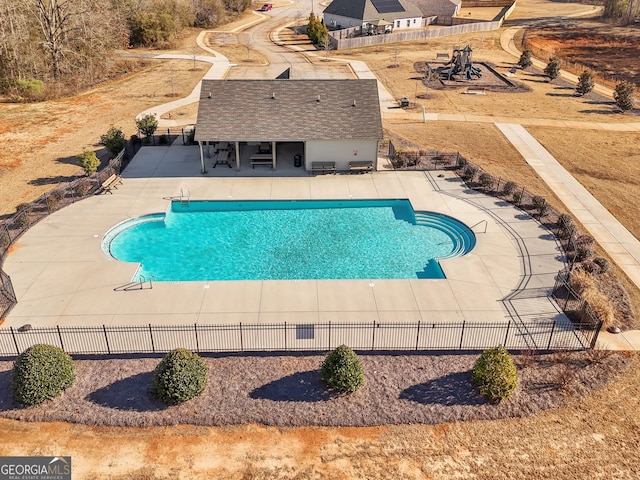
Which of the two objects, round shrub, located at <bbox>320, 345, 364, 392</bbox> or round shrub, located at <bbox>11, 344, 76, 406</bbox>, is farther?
round shrub, located at <bbox>320, 345, 364, 392</bbox>

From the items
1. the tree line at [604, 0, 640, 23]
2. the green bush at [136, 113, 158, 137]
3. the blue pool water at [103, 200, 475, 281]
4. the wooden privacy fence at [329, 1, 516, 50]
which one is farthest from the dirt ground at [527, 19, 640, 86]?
the green bush at [136, 113, 158, 137]

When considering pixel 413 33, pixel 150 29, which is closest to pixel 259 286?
pixel 150 29

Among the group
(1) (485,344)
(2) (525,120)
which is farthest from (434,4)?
(1) (485,344)

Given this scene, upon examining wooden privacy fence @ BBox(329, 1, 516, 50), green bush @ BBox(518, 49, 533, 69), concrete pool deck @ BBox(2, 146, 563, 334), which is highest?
wooden privacy fence @ BBox(329, 1, 516, 50)

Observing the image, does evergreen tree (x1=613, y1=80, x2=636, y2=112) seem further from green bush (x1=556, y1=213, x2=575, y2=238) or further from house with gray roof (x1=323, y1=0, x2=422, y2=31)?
house with gray roof (x1=323, y1=0, x2=422, y2=31)

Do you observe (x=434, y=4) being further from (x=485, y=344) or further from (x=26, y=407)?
(x=26, y=407)

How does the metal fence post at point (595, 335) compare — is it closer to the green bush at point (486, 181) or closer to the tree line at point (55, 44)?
the green bush at point (486, 181)

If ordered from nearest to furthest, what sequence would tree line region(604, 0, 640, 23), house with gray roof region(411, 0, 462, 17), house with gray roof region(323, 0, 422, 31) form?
house with gray roof region(323, 0, 422, 31), tree line region(604, 0, 640, 23), house with gray roof region(411, 0, 462, 17)

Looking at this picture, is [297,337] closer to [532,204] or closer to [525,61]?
[532,204]

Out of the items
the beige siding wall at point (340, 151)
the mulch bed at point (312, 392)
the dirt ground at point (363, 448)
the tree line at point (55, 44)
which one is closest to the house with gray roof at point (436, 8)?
the tree line at point (55, 44)
